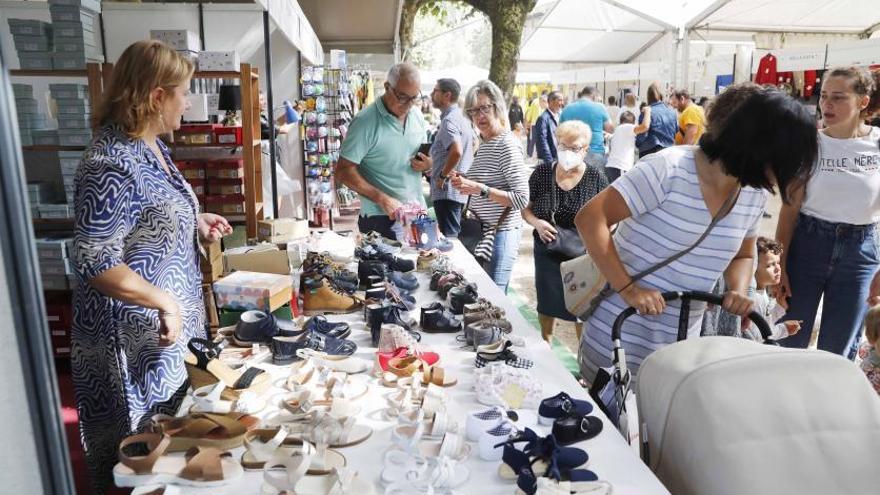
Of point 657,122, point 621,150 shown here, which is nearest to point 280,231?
point 621,150

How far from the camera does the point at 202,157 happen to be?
181 inches

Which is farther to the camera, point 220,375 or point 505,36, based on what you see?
point 505,36

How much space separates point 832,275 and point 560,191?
1340 mm

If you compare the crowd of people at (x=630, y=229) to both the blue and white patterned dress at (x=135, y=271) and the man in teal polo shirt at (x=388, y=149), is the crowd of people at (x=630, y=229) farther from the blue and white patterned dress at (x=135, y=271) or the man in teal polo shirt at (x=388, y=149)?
the man in teal polo shirt at (x=388, y=149)

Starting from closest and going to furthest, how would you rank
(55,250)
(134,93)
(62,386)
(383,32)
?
(134,93), (62,386), (55,250), (383,32)

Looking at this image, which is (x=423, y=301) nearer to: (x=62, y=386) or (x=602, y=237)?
(x=602, y=237)

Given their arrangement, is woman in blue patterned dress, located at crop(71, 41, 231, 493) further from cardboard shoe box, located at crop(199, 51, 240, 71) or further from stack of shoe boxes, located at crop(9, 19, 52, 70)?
stack of shoe boxes, located at crop(9, 19, 52, 70)

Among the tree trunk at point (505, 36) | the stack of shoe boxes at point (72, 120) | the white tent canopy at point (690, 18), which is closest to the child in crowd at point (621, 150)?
the tree trunk at point (505, 36)

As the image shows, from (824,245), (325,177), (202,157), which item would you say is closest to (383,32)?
(325,177)

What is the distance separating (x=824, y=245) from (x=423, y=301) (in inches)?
77.1

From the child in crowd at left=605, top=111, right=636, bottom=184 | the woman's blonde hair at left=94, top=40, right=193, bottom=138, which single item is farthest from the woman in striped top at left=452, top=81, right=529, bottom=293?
the child in crowd at left=605, top=111, right=636, bottom=184

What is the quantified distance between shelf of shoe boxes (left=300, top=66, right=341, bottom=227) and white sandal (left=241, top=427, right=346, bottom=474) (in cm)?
633

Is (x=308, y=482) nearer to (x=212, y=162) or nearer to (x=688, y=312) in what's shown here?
(x=688, y=312)

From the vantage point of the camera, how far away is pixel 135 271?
1901 mm
